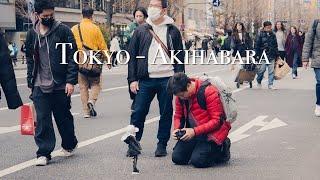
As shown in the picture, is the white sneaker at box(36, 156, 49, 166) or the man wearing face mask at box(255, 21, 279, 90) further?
the man wearing face mask at box(255, 21, 279, 90)

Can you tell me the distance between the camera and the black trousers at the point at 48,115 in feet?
24.7

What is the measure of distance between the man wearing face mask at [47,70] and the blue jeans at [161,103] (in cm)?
82

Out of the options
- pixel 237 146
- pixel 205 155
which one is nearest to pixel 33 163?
pixel 205 155

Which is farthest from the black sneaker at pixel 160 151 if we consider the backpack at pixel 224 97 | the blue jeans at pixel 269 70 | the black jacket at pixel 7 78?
the blue jeans at pixel 269 70

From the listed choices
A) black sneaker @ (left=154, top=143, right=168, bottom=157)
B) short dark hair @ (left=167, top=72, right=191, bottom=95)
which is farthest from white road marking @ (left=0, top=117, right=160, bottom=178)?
short dark hair @ (left=167, top=72, right=191, bottom=95)

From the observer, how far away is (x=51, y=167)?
7387 mm

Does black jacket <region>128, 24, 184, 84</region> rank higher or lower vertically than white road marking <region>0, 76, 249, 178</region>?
higher

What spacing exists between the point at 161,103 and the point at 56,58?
134cm

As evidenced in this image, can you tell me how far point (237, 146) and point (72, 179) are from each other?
2.64 meters

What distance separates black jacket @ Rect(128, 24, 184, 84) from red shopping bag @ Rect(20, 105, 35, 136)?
1163 mm

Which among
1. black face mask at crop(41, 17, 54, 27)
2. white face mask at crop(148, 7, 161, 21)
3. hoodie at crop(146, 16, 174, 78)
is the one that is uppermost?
white face mask at crop(148, 7, 161, 21)

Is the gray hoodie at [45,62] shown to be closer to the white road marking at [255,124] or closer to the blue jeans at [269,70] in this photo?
the white road marking at [255,124]

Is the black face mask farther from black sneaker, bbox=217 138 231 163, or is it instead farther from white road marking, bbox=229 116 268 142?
white road marking, bbox=229 116 268 142

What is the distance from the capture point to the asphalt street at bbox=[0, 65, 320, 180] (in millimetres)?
7016
